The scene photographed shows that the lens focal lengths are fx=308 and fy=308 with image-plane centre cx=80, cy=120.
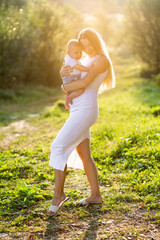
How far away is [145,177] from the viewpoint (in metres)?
4.84

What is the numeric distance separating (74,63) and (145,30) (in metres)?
21.5

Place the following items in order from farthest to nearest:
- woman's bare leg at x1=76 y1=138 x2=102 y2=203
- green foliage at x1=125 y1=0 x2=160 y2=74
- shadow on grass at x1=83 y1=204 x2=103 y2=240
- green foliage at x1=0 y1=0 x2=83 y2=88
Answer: green foliage at x1=125 y1=0 x2=160 y2=74
green foliage at x1=0 y1=0 x2=83 y2=88
woman's bare leg at x1=76 y1=138 x2=102 y2=203
shadow on grass at x1=83 y1=204 x2=103 y2=240

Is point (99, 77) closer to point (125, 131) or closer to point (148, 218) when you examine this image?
point (148, 218)

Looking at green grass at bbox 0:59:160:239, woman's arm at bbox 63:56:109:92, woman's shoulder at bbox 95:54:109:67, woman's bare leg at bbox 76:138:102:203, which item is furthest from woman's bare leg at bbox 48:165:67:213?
woman's shoulder at bbox 95:54:109:67

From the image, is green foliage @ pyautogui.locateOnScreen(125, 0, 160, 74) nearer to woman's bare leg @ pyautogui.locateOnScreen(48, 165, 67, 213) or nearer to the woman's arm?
the woman's arm

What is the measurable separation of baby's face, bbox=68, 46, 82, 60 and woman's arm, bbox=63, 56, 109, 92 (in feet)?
0.80

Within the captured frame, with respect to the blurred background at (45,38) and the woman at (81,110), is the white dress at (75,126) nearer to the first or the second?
the woman at (81,110)

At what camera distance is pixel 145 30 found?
2373 cm

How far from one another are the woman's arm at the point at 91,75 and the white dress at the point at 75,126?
0.32ft

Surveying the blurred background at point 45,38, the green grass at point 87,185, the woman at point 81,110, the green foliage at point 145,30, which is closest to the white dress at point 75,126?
the woman at point 81,110

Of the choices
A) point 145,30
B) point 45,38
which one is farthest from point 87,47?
point 145,30

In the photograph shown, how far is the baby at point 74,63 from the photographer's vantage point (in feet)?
12.3

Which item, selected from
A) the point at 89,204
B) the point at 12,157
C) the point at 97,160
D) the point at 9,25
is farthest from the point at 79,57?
the point at 9,25

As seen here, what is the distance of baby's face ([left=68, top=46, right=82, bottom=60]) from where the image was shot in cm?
375
